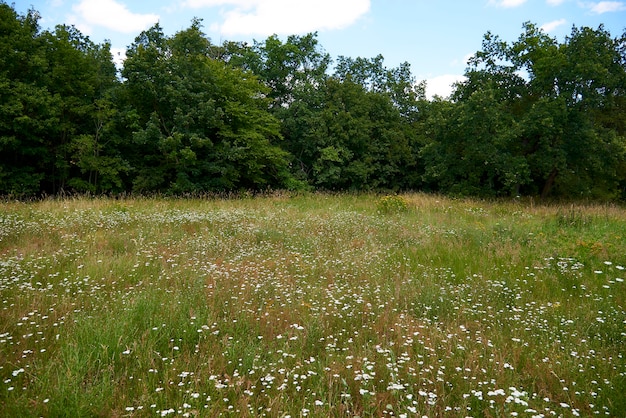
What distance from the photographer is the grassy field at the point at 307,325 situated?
3.09 metres

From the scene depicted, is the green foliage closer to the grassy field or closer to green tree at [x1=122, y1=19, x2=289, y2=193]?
the grassy field

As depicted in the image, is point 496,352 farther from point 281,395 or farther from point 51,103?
point 51,103

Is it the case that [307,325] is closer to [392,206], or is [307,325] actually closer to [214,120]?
[392,206]

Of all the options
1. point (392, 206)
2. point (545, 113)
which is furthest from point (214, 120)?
point (545, 113)

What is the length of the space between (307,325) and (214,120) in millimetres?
19734

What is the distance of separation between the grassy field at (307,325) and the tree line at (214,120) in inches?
533

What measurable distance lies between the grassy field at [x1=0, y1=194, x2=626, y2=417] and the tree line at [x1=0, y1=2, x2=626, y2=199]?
533 inches

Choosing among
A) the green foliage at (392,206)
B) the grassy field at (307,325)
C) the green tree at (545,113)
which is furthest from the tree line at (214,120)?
the grassy field at (307,325)

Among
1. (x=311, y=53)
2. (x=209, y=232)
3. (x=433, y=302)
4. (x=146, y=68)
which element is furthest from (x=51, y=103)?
(x=433, y=302)

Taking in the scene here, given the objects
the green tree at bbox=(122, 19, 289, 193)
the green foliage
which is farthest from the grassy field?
the green tree at bbox=(122, 19, 289, 193)

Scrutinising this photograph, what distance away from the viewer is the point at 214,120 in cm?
2178

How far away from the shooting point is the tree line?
786 inches

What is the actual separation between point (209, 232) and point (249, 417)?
6953 mm

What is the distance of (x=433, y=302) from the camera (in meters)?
5.14
